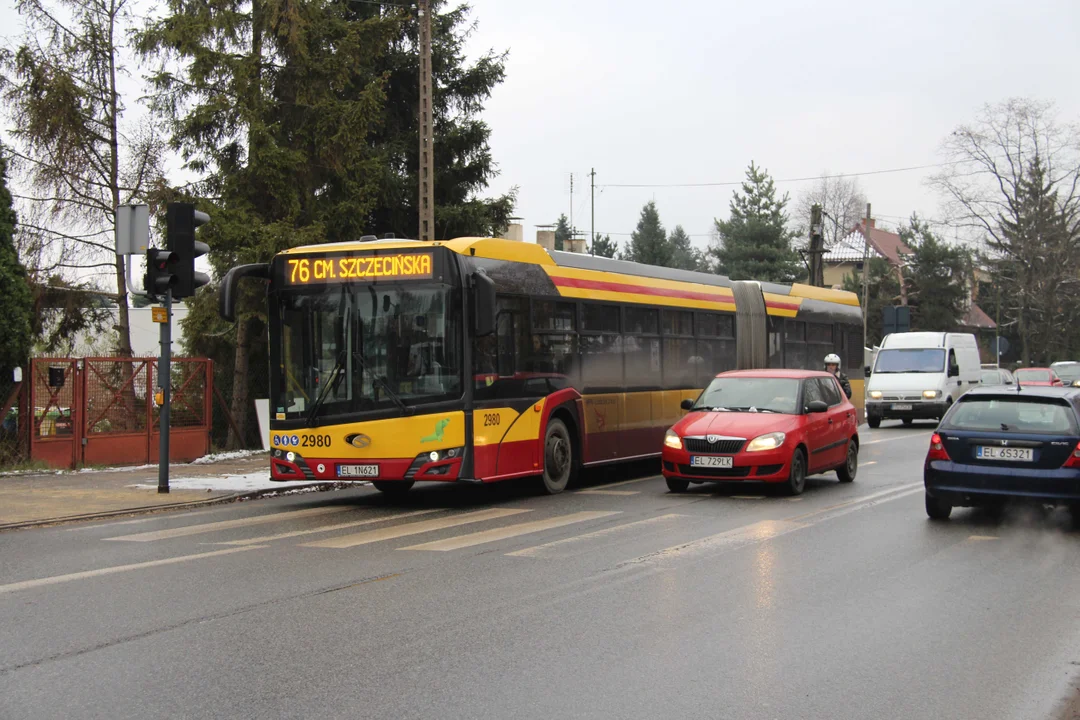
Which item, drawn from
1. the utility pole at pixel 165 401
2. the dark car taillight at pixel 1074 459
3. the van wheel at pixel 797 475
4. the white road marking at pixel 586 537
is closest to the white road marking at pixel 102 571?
the white road marking at pixel 586 537

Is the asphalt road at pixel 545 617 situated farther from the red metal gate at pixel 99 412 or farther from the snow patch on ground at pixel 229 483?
the red metal gate at pixel 99 412

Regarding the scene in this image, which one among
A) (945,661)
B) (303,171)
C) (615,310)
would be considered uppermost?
(303,171)

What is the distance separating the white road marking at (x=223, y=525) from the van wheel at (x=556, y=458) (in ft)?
8.64

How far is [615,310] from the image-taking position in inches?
670

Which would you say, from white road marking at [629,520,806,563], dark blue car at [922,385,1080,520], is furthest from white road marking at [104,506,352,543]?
dark blue car at [922,385,1080,520]

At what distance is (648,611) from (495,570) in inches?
74.2

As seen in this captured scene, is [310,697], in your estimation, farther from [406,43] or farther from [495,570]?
[406,43]

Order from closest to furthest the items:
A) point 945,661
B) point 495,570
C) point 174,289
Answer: point 945,661, point 495,570, point 174,289

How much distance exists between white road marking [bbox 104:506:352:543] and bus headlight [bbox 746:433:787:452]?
5.03 m

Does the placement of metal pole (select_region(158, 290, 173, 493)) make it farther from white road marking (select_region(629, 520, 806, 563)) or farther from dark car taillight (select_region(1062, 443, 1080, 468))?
dark car taillight (select_region(1062, 443, 1080, 468))

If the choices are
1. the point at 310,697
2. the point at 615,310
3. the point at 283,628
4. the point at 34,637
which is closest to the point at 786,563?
the point at 283,628

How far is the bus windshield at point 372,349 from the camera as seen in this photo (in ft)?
43.0

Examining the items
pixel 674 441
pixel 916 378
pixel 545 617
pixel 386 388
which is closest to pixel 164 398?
pixel 386 388

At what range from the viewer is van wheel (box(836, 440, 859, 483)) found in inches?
647
